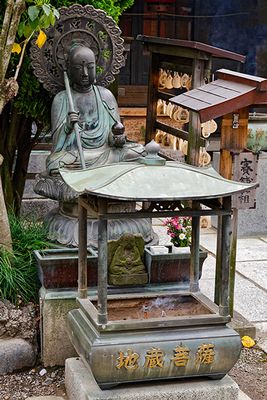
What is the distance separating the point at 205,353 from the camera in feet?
15.8

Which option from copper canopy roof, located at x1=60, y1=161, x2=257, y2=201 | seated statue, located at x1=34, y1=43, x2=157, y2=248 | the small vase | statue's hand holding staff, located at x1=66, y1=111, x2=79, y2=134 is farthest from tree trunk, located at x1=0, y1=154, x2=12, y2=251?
copper canopy roof, located at x1=60, y1=161, x2=257, y2=201

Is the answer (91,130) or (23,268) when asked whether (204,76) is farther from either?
(23,268)

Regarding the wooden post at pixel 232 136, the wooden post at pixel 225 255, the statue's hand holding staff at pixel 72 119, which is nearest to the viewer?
the wooden post at pixel 225 255

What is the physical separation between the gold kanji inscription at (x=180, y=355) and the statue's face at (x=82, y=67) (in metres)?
3.35

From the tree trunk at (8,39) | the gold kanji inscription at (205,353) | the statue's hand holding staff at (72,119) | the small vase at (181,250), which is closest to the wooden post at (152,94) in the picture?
the statue's hand holding staff at (72,119)

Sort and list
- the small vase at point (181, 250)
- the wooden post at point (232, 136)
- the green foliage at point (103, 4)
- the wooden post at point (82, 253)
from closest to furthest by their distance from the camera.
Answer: the wooden post at point (82, 253) < the small vase at point (181, 250) < the wooden post at point (232, 136) < the green foliage at point (103, 4)

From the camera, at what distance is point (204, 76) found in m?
8.21

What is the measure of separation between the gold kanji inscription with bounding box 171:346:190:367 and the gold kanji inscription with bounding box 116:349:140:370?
0.26 meters

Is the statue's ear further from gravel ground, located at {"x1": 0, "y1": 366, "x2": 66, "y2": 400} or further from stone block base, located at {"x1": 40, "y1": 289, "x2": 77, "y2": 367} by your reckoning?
gravel ground, located at {"x1": 0, "y1": 366, "x2": 66, "y2": 400}

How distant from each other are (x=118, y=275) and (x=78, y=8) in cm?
292

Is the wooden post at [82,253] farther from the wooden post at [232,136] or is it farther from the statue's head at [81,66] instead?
the statue's head at [81,66]

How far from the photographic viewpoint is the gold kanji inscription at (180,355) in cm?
475

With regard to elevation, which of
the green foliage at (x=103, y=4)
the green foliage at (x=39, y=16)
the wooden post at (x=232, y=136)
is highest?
the green foliage at (x=103, y=4)

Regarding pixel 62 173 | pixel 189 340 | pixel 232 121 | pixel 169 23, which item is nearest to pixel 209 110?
pixel 232 121
